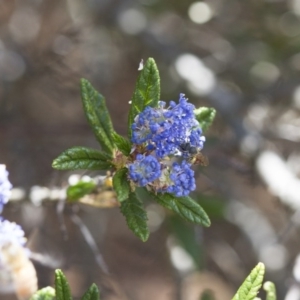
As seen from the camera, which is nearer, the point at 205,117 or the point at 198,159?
the point at 198,159

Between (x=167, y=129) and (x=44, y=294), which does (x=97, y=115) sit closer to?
(x=167, y=129)

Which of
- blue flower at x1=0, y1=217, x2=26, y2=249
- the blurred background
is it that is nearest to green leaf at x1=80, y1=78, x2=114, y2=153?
blue flower at x1=0, y1=217, x2=26, y2=249

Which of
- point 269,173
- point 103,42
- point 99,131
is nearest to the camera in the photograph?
point 99,131

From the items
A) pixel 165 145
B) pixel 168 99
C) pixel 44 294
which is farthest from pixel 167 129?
pixel 168 99

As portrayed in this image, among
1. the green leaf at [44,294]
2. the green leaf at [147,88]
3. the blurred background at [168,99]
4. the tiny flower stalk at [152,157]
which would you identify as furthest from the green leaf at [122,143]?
the blurred background at [168,99]

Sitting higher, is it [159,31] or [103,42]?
[103,42]

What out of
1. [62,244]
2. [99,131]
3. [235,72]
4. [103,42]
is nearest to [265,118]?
[235,72]

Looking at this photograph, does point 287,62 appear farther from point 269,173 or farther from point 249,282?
point 249,282

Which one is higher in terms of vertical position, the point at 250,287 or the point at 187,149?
the point at 187,149

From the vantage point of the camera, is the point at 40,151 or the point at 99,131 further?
the point at 40,151
